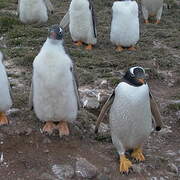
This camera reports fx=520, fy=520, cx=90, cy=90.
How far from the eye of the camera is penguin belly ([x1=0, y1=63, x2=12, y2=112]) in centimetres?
484

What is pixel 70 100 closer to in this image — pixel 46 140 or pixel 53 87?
pixel 53 87

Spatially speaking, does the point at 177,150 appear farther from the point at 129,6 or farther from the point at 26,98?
the point at 129,6

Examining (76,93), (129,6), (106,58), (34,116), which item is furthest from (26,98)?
(129,6)

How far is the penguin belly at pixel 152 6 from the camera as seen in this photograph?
10531mm

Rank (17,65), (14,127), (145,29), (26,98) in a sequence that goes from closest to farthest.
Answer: (14,127)
(26,98)
(17,65)
(145,29)

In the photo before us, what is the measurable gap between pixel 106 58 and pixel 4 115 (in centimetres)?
301

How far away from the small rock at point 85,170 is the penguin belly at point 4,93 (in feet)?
3.08

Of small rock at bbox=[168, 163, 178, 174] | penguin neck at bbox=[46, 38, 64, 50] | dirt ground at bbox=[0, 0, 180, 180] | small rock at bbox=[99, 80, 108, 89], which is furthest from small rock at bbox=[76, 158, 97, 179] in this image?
small rock at bbox=[99, 80, 108, 89]

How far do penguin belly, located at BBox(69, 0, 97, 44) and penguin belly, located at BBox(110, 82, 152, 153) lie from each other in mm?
3763

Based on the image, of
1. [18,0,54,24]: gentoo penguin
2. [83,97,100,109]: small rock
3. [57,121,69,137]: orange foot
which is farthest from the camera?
[18,0,54,24]: gentoo penguin

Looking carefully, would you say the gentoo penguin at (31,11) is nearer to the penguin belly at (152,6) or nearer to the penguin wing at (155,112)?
the penguin belly at (152,6)

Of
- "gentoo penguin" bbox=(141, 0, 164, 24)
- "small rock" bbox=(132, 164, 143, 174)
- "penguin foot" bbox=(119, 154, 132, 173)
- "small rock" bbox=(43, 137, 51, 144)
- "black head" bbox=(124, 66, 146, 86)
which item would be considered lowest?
"gentoo penguin" bbox=(141, 0, 164, 24)

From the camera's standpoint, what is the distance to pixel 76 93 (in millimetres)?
4906

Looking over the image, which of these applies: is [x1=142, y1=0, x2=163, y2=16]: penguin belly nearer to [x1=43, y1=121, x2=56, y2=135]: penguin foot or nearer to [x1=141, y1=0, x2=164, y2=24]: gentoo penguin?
[x1=141, y1=0, x2=164, y2=24]: gentoo penguin
